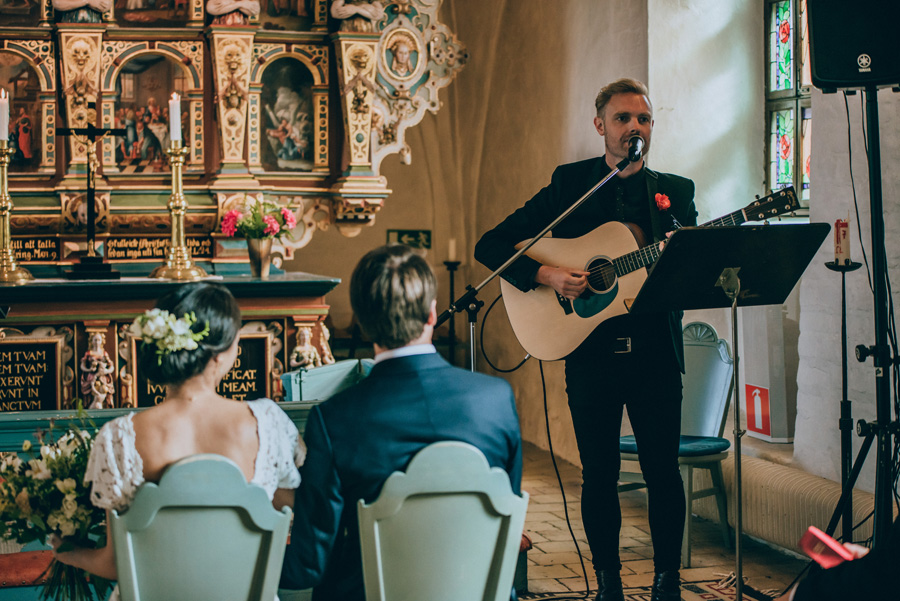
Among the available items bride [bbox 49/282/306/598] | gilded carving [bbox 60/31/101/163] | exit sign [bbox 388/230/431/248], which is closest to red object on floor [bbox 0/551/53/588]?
bride [bbox 49/282/306/598]

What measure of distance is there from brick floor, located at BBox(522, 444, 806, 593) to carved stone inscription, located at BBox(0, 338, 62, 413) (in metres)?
2.61

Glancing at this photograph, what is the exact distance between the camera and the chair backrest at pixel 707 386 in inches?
164

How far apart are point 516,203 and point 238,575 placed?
5809 mm

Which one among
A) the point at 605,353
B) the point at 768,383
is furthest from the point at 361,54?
the point at 605,353

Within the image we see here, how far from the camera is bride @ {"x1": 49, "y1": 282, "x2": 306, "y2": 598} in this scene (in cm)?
175

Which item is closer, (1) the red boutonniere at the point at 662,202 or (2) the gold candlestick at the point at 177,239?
(1) the red boutonniere at the point at 662,202

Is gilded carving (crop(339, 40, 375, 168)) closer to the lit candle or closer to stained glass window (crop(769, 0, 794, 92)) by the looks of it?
stained glass window (crop(769, 0, 794, 92))

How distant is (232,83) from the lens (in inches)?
228

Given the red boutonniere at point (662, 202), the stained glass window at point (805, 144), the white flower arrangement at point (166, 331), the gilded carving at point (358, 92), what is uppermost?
the gilded carving at point (358, 92)

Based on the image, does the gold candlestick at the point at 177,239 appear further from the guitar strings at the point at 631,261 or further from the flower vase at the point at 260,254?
the guitar strings at the point at 631,261

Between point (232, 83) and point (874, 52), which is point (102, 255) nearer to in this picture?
point (232, 83)

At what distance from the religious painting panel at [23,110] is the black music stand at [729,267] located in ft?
14.4

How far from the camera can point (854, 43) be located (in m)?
2.83

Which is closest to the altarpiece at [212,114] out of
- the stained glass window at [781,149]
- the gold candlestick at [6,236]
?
the gold candlestick at [6,236]
